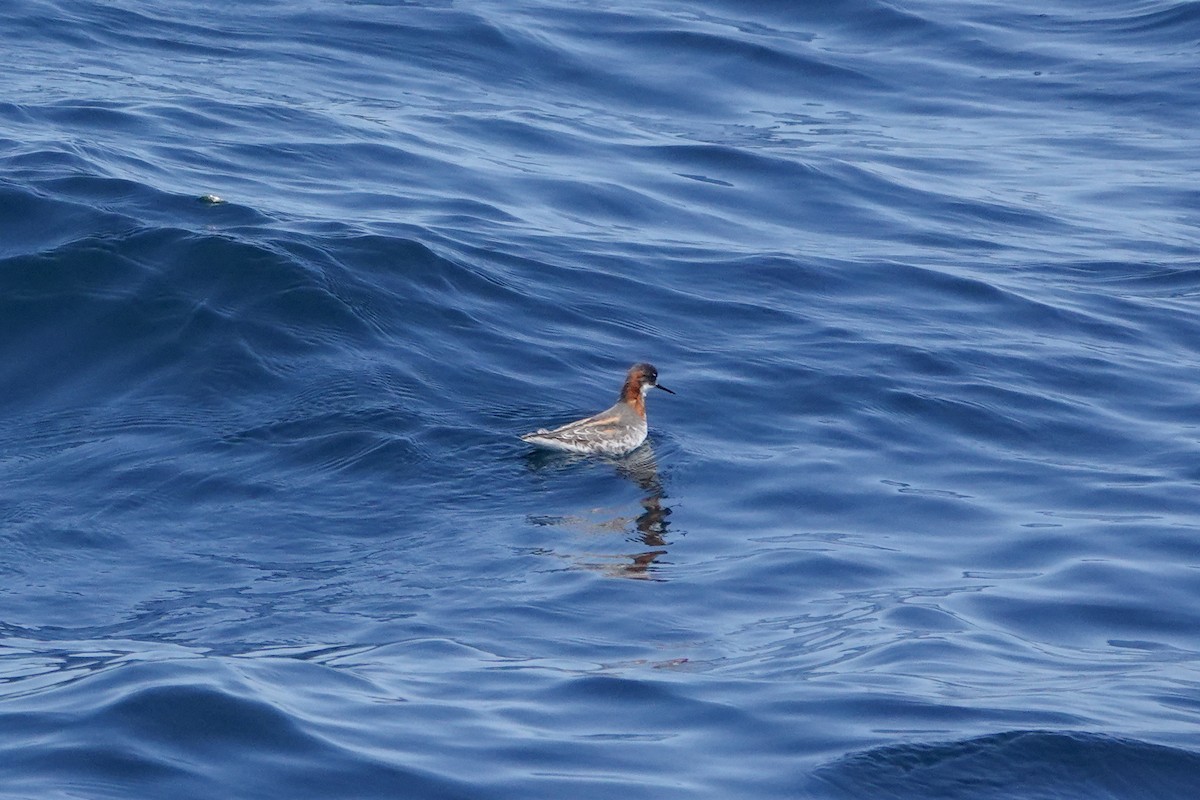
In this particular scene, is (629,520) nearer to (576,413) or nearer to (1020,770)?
(576,413)

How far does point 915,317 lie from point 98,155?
8.12m

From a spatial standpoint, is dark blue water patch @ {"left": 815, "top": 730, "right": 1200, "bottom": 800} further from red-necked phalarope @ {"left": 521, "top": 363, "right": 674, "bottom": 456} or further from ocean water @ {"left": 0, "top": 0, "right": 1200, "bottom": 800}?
red-necked phalarope @ {"left": 521, "top": 363, "right": 674, "bottom": 456}

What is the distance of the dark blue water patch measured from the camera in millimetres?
7387

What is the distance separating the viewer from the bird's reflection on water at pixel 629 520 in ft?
33.8

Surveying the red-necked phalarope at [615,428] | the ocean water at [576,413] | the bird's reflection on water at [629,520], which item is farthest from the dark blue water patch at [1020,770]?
the red-necked phalarope at [615,428]

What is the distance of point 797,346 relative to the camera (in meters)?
14.7

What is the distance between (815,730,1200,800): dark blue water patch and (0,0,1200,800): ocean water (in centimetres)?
2

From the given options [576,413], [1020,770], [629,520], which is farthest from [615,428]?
[1020,770]

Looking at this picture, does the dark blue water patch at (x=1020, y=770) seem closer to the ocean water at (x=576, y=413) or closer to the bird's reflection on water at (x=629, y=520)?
the ocean water at (x=576, y=413)

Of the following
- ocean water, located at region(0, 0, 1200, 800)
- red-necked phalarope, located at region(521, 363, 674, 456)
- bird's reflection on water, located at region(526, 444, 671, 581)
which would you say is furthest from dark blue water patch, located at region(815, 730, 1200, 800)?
red-necked phalarope, located at region(521, 363, 674, 456)

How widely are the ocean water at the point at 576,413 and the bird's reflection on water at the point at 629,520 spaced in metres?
0.05

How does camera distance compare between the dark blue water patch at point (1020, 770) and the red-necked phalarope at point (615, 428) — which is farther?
the red-necked phalarope at point (615, 428)

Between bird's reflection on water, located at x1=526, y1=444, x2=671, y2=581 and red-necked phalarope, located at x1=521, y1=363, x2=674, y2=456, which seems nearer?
bird's reflection on water, located at x1=526, y1=444, x2=671, y2=581

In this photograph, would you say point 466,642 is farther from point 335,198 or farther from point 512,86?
point 512,86
